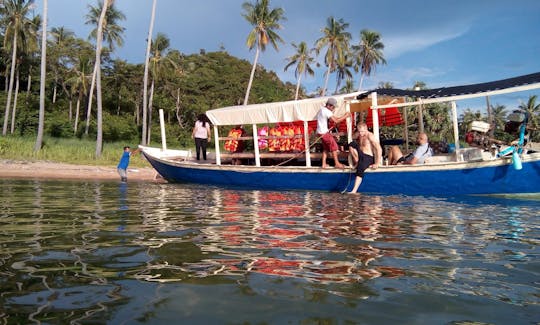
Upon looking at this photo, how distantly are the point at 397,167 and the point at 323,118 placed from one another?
206 centimetres

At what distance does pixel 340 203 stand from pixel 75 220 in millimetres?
4264

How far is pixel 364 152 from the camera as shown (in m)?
9.37

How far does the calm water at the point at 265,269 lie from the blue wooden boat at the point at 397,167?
11.1 feet

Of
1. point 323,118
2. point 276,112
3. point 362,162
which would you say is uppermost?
point 276,112

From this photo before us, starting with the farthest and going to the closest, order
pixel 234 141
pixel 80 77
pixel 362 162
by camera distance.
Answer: pixel 80 77, pixel 234 141, pixel 362 162

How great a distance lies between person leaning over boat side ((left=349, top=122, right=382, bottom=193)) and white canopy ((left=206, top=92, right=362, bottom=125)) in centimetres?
96

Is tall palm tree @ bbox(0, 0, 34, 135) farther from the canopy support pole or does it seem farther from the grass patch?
the canopy support pole

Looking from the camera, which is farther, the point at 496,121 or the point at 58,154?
the point at 58,154

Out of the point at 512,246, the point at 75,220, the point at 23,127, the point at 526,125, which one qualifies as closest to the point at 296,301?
the point at 512,246

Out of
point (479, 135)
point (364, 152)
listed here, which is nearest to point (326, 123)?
point (364, 152)

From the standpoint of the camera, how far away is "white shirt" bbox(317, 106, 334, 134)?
9.94 metres

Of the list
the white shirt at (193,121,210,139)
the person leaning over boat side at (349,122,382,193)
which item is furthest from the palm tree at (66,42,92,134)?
the person leaning over boat side at (349,122,382,193)

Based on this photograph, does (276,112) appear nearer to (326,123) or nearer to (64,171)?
(326,123)

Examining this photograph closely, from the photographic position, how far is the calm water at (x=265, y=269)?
6.81 ft
